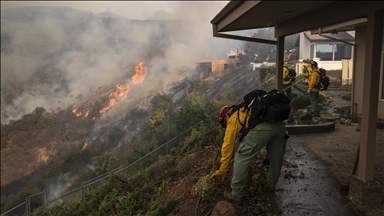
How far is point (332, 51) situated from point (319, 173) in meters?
21.9

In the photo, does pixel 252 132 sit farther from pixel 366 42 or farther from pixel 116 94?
pixel 116 94

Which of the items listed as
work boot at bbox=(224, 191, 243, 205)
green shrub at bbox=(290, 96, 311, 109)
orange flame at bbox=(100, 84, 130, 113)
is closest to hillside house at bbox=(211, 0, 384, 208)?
work boot at bbox=(224, 191, 243, 205)

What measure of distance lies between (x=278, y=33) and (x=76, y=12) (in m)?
78.1

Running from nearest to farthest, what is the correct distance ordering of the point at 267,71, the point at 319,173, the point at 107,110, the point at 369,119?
the point at 369,119
the point at 319,173
the point at 267,71
the point at 107,110

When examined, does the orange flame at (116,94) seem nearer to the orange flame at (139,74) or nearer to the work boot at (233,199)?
the orange flame at (139,74)

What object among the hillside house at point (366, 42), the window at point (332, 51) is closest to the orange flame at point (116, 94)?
the window at point (332, 51)

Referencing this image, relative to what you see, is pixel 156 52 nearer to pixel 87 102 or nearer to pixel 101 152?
pixel 87 102

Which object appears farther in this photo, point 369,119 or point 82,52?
point 82,52

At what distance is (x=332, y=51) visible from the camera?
78.4ft

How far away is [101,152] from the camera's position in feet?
88.0

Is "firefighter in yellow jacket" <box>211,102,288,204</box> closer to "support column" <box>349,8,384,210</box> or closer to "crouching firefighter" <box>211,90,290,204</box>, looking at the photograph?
"crouching firefighter" <box>211,90,290,204</box>

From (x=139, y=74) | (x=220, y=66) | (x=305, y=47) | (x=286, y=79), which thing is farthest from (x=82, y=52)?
(x=286, y=79)

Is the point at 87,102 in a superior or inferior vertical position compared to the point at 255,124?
inferior

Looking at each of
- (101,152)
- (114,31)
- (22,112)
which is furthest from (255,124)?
(114,31)
